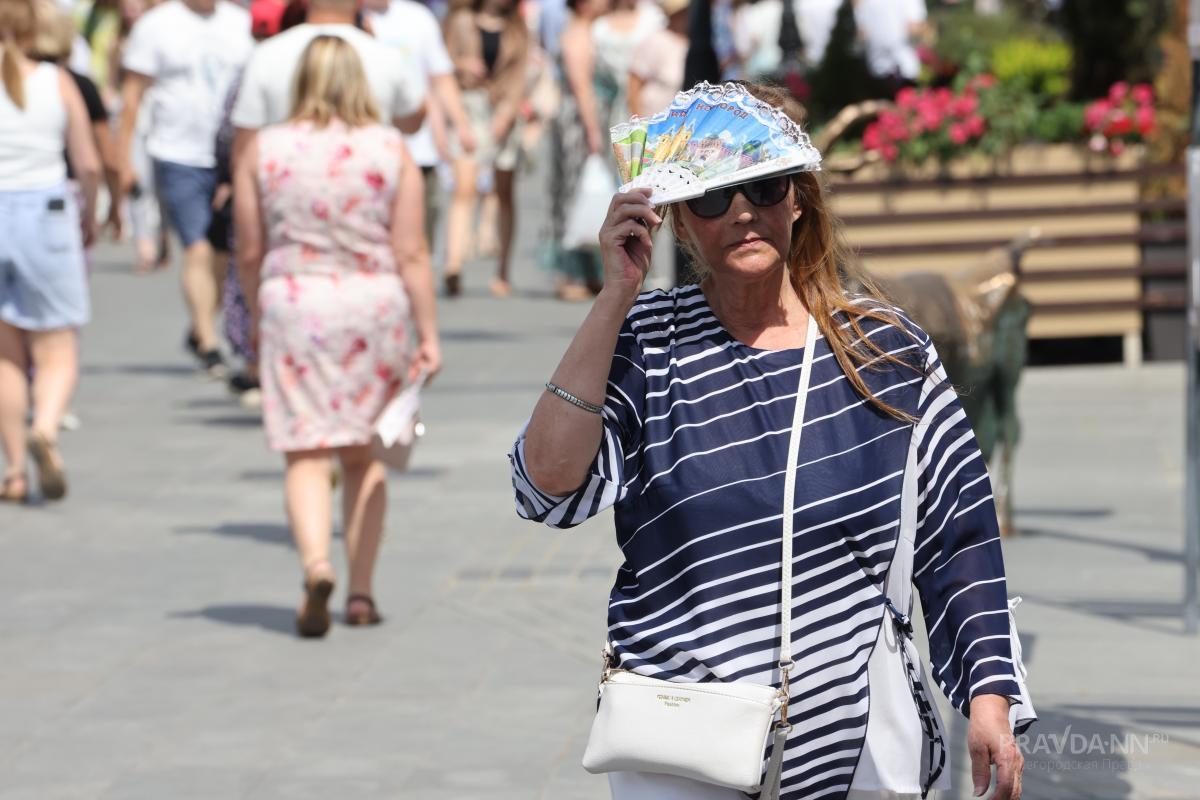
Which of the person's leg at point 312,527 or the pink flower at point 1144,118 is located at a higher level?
the pink flower at point 1144,118

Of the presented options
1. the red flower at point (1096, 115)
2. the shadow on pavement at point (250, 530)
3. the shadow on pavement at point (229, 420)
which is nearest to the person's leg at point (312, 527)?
the shadow on pavement at point (250, 530)

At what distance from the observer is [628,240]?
3041mm

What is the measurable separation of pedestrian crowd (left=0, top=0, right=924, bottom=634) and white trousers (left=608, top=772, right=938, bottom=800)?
3825mm

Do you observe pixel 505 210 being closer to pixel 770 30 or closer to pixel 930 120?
Answer: pixel 770 30

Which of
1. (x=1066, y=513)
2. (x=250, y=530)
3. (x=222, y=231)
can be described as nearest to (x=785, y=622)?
(x=1066, y=513)

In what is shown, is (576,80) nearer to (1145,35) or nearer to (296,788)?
(1145,35)

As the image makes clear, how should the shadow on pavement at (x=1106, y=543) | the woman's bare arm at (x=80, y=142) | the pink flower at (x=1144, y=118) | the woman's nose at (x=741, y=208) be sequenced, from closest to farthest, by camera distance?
the woman's nose at (x=741, y=208) < the shadow on pavement at (x=1106, y=543) < the woman's bare arm at (x=80, y=142) < the pink flower at (x=1144, y=118)

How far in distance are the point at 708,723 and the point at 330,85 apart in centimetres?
427

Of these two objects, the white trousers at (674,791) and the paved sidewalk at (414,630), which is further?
the paved sidewalk at (414,630)

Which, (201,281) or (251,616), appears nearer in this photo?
(251,616)

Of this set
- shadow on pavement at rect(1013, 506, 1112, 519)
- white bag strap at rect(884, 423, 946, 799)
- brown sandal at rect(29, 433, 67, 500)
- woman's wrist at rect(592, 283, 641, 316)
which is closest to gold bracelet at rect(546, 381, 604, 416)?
woman's wrist at rect(592, 283, 641, 316)

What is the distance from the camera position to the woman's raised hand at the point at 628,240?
9.93 ft

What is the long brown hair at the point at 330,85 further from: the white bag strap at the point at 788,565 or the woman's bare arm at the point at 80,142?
the white bag strap at the point at 788,565

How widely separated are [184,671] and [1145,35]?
31.6ft
